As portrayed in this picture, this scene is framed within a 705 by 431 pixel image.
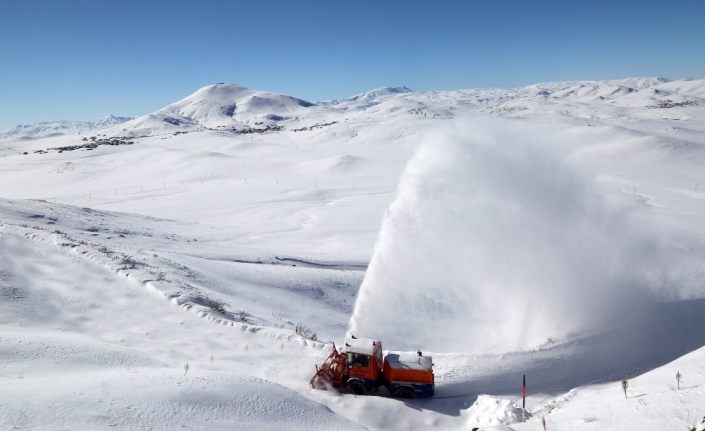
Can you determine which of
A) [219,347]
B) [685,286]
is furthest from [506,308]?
[219,347]

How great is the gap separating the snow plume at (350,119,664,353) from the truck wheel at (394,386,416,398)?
3.89 m

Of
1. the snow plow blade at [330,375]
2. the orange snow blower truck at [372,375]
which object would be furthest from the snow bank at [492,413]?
the snow plow blade at [330,375]

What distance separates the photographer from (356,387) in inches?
414

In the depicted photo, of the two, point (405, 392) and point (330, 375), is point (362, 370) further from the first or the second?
point (405, 392)

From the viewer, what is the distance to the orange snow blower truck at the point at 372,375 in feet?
34.2

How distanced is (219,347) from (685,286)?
1622 centimetres

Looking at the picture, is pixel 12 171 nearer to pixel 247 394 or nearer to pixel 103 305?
pixel 103 305

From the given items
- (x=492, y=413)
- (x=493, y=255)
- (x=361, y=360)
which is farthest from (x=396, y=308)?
(x=492, y=413)

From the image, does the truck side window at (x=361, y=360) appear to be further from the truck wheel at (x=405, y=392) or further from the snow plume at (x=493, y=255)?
the snow plume at (x=493, y=255)

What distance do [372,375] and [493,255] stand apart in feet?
23.5

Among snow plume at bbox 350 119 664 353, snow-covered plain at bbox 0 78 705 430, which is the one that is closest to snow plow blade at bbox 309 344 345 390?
snow-covered plain at bbox 0 78 705 430

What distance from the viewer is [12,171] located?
254 ft

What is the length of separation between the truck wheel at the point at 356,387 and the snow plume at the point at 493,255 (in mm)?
4030

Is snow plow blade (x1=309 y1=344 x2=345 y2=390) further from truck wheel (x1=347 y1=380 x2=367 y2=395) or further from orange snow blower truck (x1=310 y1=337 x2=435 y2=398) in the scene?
truck wheel (x1=347 y1=380 x2=367 y2=395)
